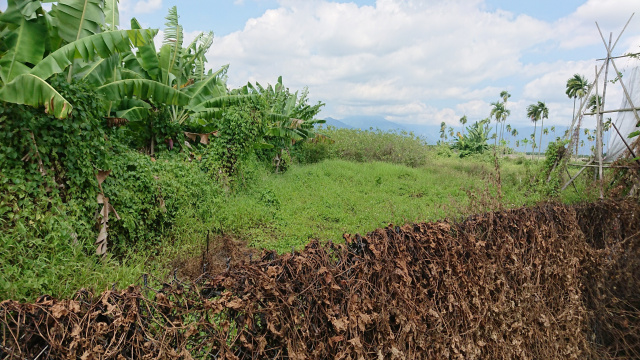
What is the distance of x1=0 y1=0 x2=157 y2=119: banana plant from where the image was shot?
4.46m

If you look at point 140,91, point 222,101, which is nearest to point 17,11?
point 140,91

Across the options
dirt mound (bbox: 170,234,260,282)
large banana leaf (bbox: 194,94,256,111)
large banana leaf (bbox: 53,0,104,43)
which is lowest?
dirt mound (bbox: 170,234,260,282)

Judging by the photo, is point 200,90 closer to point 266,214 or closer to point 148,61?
point 148,61

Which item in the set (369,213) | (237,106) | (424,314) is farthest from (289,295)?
(237,106)

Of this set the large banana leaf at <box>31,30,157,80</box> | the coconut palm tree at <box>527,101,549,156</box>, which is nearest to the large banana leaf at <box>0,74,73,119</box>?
the large banana leaf at <box>31,30,157,80</box>

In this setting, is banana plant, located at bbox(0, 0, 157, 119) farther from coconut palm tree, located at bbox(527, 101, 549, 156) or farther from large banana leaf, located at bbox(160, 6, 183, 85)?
coconut palm tree, located at bbox(527, 101, 549, 156)

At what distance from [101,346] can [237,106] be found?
32.4 ft

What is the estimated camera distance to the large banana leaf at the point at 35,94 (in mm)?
4367

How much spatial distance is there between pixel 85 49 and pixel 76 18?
87cm

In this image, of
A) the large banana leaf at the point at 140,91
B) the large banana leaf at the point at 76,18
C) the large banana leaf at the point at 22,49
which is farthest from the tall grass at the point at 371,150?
the large banana leaf at the point at 22,49

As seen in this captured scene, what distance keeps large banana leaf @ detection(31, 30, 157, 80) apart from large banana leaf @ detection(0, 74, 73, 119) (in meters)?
0.45

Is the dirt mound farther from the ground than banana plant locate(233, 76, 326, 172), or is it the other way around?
banana plant locate(233, 76, 326, 172)

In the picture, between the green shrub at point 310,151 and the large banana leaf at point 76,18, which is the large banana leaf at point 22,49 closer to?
the large banana leaf at point 76,18

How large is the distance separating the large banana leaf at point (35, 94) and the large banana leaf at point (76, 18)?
5.58 ft
